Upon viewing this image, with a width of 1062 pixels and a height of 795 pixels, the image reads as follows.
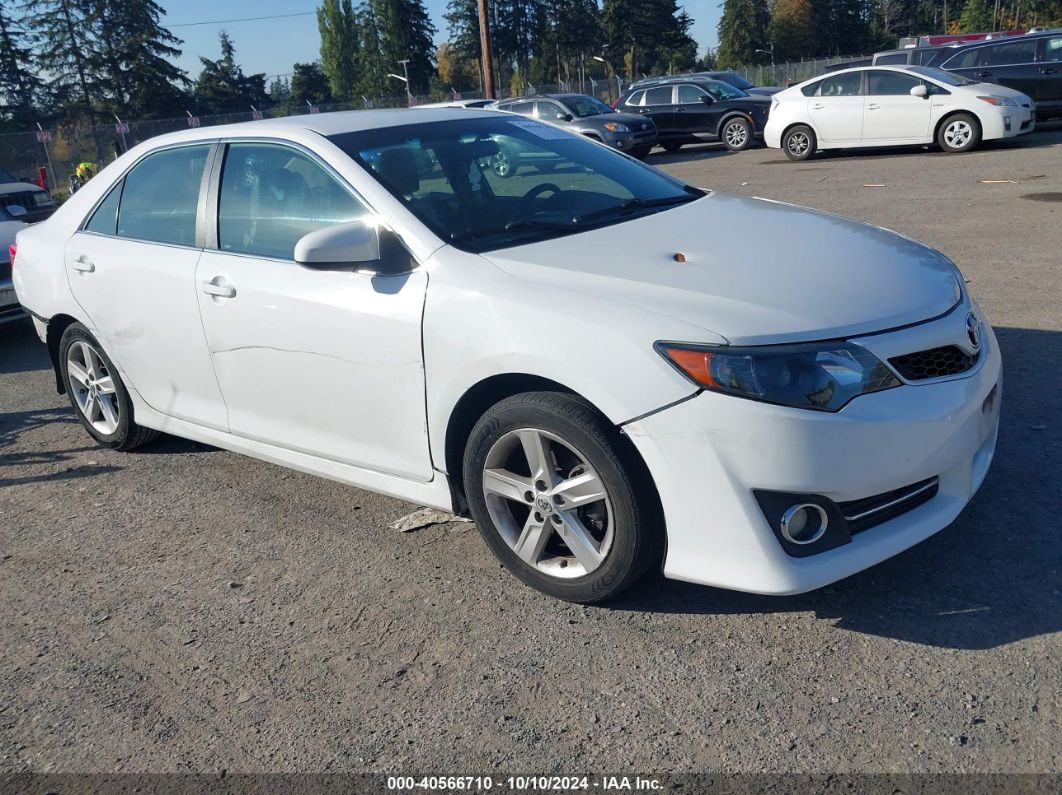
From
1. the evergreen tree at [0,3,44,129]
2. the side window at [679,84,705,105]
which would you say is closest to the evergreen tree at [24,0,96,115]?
the evergreen tree at [0,3,44,129]

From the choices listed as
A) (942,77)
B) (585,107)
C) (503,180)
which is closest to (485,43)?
(585,107)

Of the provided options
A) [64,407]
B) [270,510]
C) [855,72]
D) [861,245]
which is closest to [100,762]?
[270,510]

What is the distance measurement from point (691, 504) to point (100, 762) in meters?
1.92

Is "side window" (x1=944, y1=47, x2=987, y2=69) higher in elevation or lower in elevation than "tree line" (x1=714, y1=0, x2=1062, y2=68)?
lower

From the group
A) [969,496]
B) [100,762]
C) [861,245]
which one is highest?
[861,245]

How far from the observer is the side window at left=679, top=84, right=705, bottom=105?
21938 mm

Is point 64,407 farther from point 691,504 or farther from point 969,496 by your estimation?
point 969,496

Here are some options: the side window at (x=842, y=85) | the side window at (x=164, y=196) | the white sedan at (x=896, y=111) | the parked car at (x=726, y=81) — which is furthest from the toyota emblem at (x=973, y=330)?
the parked car at (x=726, y=81)

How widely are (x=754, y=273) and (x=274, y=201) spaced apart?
2.11 meters

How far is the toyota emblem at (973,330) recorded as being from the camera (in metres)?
3.42

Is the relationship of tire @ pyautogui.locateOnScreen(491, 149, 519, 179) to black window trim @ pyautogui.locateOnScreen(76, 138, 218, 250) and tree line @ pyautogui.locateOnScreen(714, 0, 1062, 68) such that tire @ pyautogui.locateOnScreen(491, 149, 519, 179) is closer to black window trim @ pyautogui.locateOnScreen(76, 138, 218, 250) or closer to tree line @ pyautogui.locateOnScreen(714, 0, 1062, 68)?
black window trim @ pyautogui.locateOnScreen(76, 138, 218, 250)

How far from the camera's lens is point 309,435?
13.7 ft

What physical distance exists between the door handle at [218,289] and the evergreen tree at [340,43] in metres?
105

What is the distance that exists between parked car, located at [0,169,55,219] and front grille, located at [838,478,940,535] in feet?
39.5
